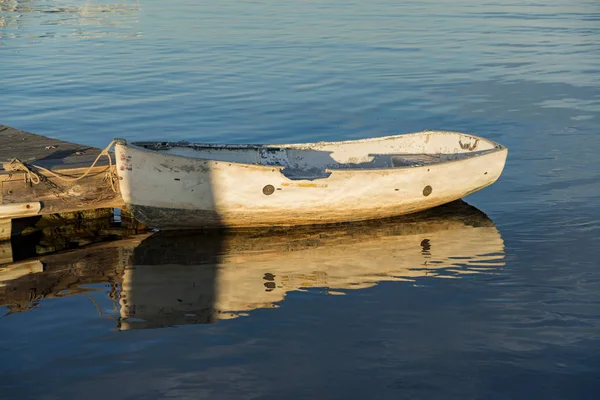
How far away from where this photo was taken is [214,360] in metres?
9.70

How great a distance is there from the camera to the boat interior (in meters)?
15.4

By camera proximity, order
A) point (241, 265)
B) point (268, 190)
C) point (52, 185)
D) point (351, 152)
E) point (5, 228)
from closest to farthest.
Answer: point (241, 265) → point (52, 185) → point (5, 228) → point (268, 190) → point (351, 152)

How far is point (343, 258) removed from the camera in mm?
13352

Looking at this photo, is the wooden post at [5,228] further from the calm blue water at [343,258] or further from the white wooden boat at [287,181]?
the white wooden boat at [287,181]

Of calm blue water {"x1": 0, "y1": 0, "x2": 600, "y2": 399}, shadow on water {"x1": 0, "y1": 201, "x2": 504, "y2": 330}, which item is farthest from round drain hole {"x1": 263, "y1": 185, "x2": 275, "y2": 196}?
calm blue water {"x1": 0, "y1": 0, "x2": 600, "y2": 399}

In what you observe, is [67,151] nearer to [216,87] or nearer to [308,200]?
[308,200]

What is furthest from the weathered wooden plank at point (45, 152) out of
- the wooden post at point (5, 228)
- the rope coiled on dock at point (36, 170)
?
the wooden post at point (5, 228)

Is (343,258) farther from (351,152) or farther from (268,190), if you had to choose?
(351,152)

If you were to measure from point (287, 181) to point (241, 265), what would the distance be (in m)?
1.77

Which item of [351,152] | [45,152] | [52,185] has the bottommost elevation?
[52,185]

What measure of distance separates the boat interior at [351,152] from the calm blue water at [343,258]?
1.18m

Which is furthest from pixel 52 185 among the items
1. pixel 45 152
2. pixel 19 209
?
pixel 45 152

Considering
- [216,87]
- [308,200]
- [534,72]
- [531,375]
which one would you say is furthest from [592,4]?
[531,375]

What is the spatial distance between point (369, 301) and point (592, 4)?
46837 mm
